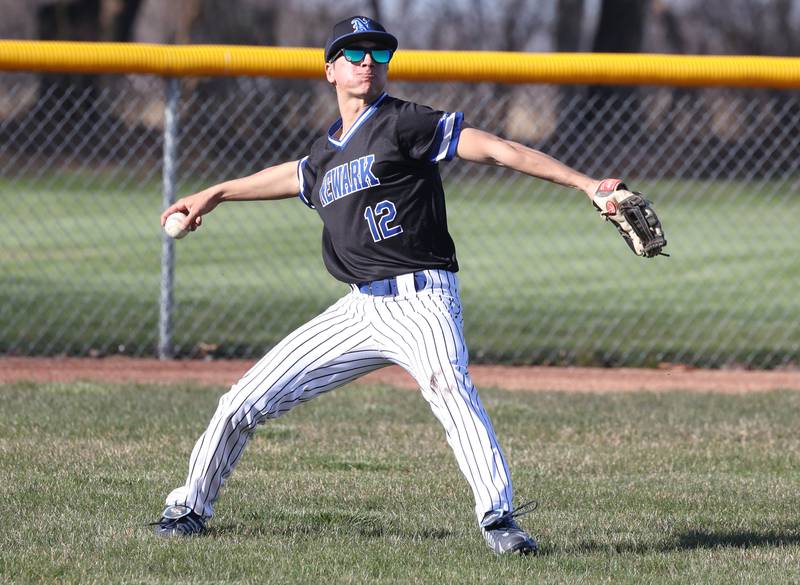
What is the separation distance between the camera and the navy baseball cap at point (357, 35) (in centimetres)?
444

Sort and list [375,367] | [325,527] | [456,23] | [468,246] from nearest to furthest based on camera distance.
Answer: [375,367] < [325,527] < [468,246] < [456,23]

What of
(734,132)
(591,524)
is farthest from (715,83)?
(734,132)

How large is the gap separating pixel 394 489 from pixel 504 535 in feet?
3.98

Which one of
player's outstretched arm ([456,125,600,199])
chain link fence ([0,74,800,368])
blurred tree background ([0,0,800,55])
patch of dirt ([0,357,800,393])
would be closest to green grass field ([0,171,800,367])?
chain link fence ([0,74,800,368])

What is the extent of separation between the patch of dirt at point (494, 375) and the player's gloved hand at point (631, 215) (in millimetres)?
4202

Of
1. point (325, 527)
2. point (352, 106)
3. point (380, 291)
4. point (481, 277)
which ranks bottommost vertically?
point (325, 527)

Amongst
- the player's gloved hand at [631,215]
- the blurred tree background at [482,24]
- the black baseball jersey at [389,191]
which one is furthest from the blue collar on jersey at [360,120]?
the blurred tree background at [482,24]

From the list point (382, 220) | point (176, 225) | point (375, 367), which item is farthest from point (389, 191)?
point (176, 225)

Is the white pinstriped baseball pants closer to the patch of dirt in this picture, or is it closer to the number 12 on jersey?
the number 12 on jersey

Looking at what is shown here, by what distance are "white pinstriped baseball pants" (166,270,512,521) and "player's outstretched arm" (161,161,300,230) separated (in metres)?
0.48

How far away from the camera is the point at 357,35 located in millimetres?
4430

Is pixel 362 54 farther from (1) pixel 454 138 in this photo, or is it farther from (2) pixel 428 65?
(2) pixel 428 65

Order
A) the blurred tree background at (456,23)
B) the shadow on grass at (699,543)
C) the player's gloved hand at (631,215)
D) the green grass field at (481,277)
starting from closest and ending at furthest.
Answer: the player's gloved hand at (631,215) < the shadow on grass at (699,543) < the green grass field at (481,277) < the blurred tree background at (456,23)

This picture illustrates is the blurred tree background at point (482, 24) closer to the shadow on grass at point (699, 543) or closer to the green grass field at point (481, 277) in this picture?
the green grass field at point (481, 277)
